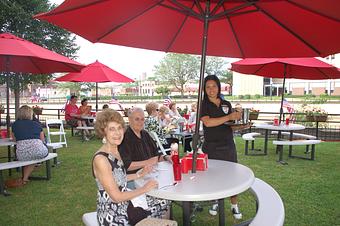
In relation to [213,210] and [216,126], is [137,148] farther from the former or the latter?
[213,210]

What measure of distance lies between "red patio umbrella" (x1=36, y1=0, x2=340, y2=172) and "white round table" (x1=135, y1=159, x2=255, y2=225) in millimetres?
352

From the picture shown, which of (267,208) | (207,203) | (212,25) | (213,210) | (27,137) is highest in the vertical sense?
(212,25)

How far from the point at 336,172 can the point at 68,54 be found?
43.3ft

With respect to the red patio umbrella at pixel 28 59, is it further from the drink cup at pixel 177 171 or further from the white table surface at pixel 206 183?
the drink cup at pixel 177 171

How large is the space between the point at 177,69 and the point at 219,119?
45162 mm

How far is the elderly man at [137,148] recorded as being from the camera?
121 inches

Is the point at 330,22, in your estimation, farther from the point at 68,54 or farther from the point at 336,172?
the point at 68,54

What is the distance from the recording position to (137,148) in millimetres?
3232

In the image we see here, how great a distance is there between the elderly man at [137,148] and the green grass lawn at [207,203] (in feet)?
3.41

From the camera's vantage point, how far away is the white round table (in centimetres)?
207

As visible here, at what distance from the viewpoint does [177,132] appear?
7.05 metres

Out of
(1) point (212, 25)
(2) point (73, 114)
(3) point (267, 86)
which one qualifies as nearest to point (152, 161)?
(1) point (212, 25)

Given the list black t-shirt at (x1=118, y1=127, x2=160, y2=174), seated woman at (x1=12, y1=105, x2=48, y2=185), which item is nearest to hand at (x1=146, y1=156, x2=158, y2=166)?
black t-shirt at (x1=118, y1=127, x2=160, y2=174)

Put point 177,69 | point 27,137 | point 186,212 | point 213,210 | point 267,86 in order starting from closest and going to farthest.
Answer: point 186,212 → point 213,210 → point 27,137 → point 267,86 → point 177,69
